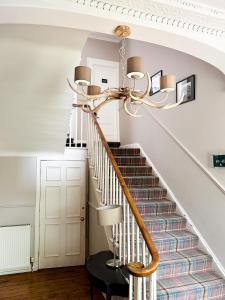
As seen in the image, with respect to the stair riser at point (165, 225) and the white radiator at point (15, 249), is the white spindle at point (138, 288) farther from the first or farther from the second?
the white radiator at point (15, 249)

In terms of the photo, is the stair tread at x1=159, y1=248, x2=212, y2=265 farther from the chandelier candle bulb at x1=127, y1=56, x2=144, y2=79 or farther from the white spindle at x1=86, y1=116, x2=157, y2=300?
the chandelier candle bulb at x1=127, y1=56, x2=144, y2=79

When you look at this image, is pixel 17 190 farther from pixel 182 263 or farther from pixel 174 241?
pixel 182 263

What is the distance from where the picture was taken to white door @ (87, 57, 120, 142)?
5.91m

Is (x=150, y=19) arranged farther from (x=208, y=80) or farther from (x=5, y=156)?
(x=5, y=156)

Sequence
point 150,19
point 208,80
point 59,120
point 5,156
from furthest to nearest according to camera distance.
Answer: point 5,156 → point 59,120 → point 208,80 → point 150,19

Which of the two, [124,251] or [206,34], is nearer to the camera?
[206,34]

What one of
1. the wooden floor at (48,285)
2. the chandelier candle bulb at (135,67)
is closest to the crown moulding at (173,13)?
the chandelier candle bulb at (135,67)

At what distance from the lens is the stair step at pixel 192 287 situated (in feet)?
8.18


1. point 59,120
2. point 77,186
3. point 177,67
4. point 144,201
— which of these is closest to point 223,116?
point 177,67

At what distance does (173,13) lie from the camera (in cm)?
197

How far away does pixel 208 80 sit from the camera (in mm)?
3127

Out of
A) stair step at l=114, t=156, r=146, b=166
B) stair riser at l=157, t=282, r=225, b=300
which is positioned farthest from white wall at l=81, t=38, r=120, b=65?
stair riser at l=157, t=282, r=225, b=300

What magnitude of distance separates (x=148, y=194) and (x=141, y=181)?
31 cm

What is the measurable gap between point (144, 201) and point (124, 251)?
126 centimetres
